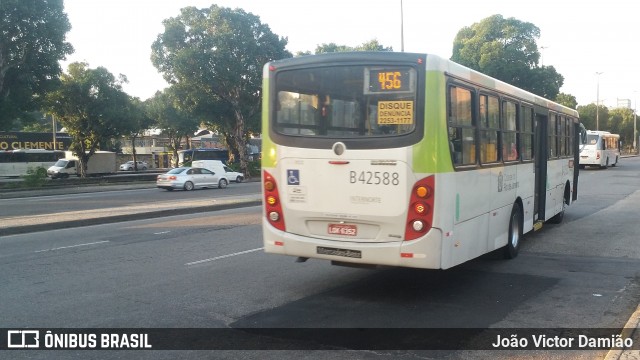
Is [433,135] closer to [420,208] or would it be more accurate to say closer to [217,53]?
[420,208]

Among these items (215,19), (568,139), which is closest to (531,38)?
(215,19)

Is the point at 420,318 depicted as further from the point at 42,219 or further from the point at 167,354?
the point at 42,219

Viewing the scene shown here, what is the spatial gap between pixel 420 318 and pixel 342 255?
120 centimetres

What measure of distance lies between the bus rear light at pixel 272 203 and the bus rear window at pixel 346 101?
68 cm

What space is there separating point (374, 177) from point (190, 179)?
27199 millimetres

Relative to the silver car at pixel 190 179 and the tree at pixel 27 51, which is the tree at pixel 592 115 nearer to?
the silver car at pixel 190 179

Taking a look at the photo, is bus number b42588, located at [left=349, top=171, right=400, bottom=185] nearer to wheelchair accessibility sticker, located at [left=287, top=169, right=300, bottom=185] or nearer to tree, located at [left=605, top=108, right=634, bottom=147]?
wheelchair accessibility sticker, located at [left=287, top=169, right=300, bottom=185]

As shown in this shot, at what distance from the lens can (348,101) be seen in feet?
23.0

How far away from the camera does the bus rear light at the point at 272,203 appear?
742 centimetres

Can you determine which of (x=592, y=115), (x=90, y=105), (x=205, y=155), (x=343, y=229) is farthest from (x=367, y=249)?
(x=592, y=115)

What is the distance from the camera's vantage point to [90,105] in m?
42.5

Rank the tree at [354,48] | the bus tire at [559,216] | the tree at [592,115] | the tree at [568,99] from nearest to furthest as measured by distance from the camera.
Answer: the bus tire at [559,216]
the tree at [354,48]
the tree at [568,99]
the tree at [592,115]

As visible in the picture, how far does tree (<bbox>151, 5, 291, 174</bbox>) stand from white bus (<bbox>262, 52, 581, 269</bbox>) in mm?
31476

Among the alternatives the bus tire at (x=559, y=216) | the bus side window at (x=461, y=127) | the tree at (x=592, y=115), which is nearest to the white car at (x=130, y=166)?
the bus tire at (x=559, y=216)
